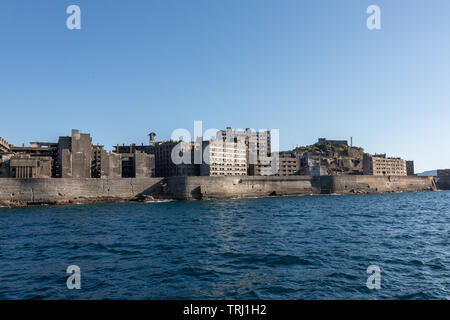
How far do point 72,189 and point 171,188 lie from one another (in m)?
23.0

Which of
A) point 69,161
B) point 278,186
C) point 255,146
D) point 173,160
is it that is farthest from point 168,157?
point 278,186

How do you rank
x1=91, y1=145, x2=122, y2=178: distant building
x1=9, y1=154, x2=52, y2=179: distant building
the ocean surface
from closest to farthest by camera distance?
the ocean surface
x1=9, y1=154, x2=52, y2=179: distant building
x1=91, y1=145, x2=122, y2=178: distant building

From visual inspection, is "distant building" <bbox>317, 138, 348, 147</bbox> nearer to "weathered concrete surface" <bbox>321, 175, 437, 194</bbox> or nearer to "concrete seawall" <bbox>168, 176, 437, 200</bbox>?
"weathered concrete surface" <bbox>321, 175, 437, 194</bbox>

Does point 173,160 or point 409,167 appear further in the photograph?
point 409,167

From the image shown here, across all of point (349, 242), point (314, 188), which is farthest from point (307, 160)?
point (349, 242)

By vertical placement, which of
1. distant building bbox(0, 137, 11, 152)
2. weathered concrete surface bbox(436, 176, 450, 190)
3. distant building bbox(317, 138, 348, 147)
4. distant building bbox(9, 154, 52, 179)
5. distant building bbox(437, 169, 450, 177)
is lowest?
weathered concrete surface bbox(436, 176, 450, 190)

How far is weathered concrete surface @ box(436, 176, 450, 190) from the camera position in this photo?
13788 centimetres

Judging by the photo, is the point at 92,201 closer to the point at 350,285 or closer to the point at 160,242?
the point at 160,242

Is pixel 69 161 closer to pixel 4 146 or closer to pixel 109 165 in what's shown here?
pixel 109 165

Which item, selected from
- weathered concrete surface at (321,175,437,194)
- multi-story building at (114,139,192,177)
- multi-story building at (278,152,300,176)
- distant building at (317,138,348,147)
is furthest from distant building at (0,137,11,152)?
distant building at (317,138,348,147)

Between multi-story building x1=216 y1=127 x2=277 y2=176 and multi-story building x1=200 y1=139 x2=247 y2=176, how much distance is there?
646cm

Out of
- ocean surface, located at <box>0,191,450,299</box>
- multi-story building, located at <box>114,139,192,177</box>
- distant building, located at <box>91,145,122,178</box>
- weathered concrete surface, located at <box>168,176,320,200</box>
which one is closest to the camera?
ocean surface, located at <box>0,191,450,299</box>

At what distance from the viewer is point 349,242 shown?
22.2m

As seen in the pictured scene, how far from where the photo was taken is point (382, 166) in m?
145
